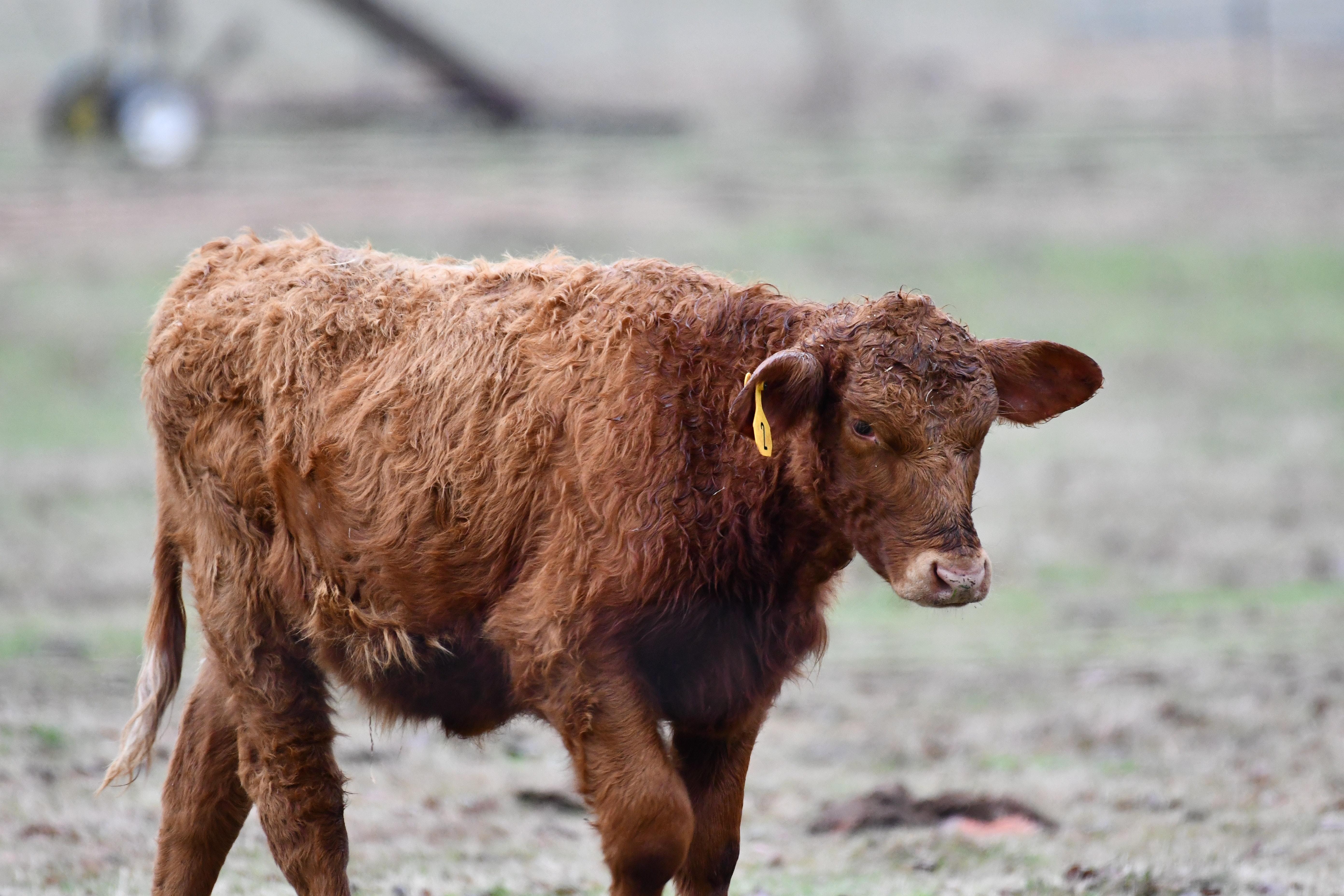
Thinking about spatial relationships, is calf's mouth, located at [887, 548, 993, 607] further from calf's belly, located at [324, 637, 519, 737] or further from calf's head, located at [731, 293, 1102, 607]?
calf's belly, located at [324, 637, 519, 737]

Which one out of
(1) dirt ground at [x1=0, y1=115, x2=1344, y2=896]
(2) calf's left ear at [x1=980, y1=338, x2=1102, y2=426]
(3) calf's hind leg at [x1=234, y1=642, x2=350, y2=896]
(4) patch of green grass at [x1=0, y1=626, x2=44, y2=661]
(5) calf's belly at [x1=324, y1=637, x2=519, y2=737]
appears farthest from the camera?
(4) patch of green grass at [x1=0, y1=626, x2=44, y2=661]

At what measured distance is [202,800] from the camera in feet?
17.6

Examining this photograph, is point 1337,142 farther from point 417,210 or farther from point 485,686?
point 485,686

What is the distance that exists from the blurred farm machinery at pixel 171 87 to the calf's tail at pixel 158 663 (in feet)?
60.9

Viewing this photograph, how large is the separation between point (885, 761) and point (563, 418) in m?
4.08

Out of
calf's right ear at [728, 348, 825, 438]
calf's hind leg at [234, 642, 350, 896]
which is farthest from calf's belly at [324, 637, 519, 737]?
calf's right ear at [728, 348, 825, 438]

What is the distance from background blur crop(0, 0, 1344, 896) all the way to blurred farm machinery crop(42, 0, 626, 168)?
27 centimetres

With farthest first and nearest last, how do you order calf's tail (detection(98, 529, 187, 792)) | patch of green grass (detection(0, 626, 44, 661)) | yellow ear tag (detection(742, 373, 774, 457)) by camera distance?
patch of green grass (detection(0, 626, 44, 661))
calf's tail (detection(98, 529, 187, 792))
yellow ear tag (detection(742, 373, 774, 457))

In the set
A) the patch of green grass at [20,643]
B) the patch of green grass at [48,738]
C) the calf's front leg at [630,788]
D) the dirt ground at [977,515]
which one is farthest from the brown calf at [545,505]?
the patch of green grass at [20,643]

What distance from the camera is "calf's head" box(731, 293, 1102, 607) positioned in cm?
423

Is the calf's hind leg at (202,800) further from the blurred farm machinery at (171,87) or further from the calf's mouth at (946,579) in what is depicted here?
the blurred farm machinery at (171,87)

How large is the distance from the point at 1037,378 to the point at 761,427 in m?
1.01

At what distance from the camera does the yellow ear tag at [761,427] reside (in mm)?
4242

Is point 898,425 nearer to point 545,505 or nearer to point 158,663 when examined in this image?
point 545,505
